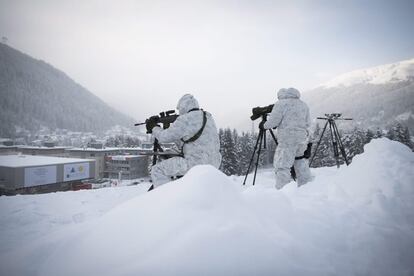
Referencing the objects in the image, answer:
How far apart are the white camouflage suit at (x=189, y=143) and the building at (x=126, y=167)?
58.6 metres

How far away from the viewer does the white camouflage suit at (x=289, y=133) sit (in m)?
5.46

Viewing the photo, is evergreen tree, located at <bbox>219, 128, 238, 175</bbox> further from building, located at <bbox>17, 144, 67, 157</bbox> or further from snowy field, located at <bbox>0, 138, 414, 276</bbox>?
building, located at <bbox>17, 144, 67, 157</bbox>

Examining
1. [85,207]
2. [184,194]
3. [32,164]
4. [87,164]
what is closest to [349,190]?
[184,194]

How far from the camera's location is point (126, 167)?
61.2 metres

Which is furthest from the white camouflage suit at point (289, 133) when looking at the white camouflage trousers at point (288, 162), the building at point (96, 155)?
the building at point (96, 155)

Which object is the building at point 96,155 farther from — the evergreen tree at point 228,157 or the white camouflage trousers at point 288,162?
the white camouflage trousers at point 288,162

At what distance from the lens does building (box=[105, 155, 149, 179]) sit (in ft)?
199

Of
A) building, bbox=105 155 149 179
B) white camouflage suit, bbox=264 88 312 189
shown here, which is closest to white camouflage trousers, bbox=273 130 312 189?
white camouflage suit, bbox=264 88 312 189

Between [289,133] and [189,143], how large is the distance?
2.80m

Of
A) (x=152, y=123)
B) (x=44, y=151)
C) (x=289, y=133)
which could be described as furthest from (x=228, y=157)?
(x=44, y=151)

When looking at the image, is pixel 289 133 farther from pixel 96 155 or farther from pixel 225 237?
pixel 96 155

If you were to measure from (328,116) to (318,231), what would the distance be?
8.84 metres

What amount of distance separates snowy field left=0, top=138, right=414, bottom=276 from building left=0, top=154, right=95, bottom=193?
55140 millimetres

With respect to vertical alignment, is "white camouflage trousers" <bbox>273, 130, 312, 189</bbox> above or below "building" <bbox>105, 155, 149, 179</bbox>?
above
